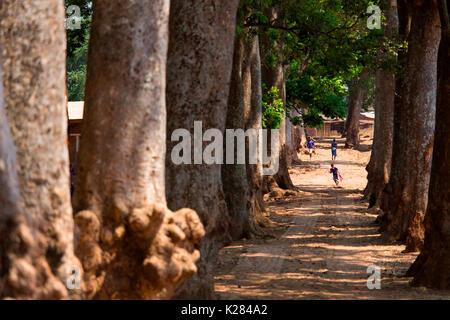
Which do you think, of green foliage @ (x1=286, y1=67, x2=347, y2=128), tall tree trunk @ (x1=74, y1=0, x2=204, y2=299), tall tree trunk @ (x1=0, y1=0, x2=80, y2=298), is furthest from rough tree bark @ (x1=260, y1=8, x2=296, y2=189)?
tall tree trunk @ (x1=0, y1=0, x2=80, y2=298)

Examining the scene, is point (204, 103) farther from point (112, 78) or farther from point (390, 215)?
point (390, 215)

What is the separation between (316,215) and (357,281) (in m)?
12.2

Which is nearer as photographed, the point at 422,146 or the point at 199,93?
the point at 199,93

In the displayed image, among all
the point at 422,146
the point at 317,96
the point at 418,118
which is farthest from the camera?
the point at 317,96

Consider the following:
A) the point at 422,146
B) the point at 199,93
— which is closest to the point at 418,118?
the point at 422,146

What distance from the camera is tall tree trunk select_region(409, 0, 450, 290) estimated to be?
1169 cm

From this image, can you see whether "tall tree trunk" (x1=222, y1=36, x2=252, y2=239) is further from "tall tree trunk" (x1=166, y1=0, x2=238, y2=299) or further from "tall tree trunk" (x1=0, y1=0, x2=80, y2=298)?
"tall tree trunk" (x1=0, y1=0, x2=80, y2=298)

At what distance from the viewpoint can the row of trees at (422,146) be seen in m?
11.8

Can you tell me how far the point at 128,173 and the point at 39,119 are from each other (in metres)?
1.35

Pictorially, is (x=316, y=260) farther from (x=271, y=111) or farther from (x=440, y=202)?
(x=271, y=111)

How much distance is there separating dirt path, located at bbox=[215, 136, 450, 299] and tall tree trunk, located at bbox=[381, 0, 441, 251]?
0.89 meters

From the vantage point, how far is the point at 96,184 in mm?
6906

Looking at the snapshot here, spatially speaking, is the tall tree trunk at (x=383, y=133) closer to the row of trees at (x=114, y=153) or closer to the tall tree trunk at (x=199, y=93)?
the tall tree trunk at (x=199, y=93)

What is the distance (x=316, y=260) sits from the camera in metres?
15.4
